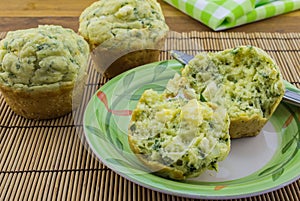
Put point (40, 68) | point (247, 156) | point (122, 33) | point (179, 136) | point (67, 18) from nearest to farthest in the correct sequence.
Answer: point (179, 136), point (247, 156), point (40, 68), point (122, 33), point (67, 18)

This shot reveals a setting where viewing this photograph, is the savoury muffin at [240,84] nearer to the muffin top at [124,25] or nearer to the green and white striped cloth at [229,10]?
the muffin top at [124,25]

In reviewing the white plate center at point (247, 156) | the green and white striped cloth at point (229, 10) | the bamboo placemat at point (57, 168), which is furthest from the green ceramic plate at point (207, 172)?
the green and white striped cloth at point (229, 10)

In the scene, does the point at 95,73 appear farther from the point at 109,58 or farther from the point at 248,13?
the point at 248,13

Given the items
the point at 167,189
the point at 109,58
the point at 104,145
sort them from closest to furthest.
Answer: the point at 167,189 < the point at 104,145 < the point at 109,58

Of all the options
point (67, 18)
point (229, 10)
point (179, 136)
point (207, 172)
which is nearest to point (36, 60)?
point (179, 136)

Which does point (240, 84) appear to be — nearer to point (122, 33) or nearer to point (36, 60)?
point (122, 33)

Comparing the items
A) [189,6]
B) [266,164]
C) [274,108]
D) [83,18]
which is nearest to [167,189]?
[266,164]

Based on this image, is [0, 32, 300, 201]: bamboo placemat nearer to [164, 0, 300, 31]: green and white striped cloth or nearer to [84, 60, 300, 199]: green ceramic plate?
[84, 60, 300, 199]: green ceramic plate
